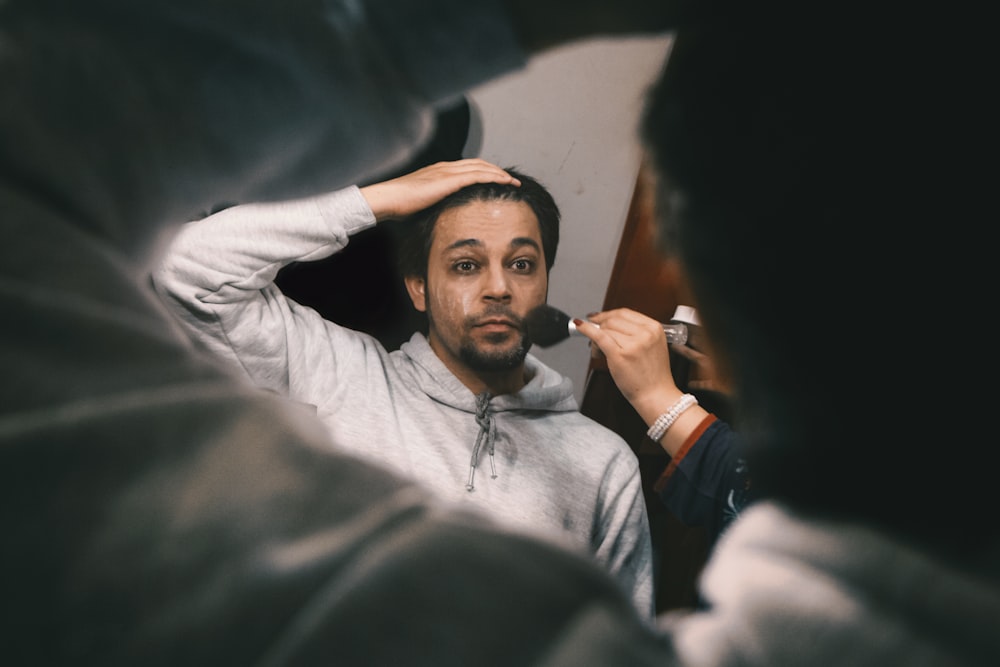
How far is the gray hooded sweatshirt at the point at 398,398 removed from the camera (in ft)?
2.24

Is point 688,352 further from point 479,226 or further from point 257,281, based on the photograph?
point 257,281

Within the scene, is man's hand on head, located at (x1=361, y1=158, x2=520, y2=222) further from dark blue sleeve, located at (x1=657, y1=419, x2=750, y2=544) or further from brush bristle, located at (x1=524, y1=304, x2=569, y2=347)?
dark blue sleeve, located at (x1=657, y1=419, x2=750, y2=544)

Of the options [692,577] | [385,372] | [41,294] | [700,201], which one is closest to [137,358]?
[41,294]

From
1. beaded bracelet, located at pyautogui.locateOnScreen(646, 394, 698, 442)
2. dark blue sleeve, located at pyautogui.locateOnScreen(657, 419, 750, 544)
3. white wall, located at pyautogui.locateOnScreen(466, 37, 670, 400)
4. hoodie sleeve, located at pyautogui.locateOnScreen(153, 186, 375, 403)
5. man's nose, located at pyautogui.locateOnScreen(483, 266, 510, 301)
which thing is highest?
white wall, located at pyautogui.locateOnScreen(466, 37, 670, 400)

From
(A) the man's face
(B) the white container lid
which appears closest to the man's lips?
(A) the man's face

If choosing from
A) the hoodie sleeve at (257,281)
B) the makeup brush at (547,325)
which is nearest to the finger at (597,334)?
the makeup brush at (547,325)

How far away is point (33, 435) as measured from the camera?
135 mm

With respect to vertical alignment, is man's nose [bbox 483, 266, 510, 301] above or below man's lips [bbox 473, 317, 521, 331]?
above

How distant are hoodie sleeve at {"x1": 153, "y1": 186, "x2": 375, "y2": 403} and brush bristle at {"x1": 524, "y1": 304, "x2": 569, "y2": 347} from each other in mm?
246

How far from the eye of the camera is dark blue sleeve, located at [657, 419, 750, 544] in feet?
2.12

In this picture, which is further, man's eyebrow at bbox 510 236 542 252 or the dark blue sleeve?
man's eyebrow at bbox 510 236 542 252

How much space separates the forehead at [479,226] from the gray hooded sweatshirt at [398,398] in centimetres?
10

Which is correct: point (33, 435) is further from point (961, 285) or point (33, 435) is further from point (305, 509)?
point (961, 285)

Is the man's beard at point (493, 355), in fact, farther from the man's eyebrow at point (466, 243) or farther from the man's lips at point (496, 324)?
the man's eyebrow at point (466, 243)
